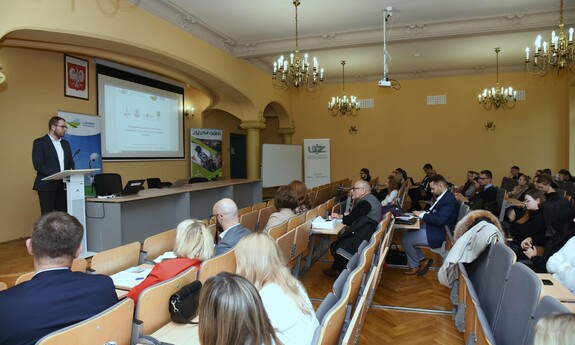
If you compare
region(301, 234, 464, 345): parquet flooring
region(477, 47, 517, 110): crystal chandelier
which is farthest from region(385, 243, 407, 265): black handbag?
region(477, 47, 517, 110): crystal chandelier

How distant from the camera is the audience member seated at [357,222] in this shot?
4141mm

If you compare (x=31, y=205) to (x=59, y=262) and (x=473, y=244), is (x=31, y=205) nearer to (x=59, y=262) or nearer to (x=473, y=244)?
(x=59, y=262)

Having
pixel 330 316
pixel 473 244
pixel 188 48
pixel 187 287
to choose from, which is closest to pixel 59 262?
pixel 187 287

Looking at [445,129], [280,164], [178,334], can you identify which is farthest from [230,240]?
[445,129]

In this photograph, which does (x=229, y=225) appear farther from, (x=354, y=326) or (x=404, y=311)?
(x=404, y=311)

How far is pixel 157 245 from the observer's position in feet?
10.8

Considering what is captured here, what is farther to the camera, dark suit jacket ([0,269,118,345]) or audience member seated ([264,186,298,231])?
audience member seated ([264,186,298,231])

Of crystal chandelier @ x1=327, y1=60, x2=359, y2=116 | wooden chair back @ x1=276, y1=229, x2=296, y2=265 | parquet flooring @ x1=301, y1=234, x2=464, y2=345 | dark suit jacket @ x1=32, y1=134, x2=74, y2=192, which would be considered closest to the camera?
parquet flooring @ x1=301, y1=234, x2=464, y2=345

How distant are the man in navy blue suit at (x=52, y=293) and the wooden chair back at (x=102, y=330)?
0.53 feet

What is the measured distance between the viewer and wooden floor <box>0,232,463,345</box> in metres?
3.22

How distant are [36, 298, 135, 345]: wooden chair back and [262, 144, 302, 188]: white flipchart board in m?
9.09

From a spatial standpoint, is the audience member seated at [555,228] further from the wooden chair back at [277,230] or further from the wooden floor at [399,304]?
the wooden chair back at [277,230]

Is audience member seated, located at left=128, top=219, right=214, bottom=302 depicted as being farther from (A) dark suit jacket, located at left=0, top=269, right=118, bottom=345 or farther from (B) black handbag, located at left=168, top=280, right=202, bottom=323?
(A) dark suit jacket, located at left=0, top=269, right=118, bottom=345

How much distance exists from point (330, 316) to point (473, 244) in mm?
1914
